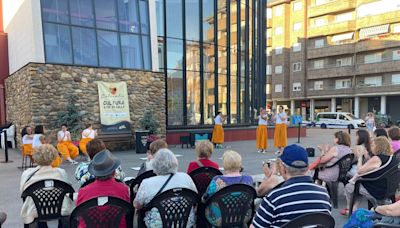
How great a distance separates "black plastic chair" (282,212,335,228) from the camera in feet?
7.06

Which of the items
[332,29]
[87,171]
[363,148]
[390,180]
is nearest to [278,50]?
[332,29]

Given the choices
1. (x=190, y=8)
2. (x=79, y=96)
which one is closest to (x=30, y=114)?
(x=79, y=96)

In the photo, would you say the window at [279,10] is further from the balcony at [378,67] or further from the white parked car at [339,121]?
the white parked car at [339,121]

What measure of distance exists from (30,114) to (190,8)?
10.2 metres

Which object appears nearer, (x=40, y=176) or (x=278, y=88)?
(x=40, y=176)

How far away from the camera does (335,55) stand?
4066cm

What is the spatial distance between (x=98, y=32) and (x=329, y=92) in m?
35.3

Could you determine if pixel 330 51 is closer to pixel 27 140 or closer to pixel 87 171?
pixel 27 140

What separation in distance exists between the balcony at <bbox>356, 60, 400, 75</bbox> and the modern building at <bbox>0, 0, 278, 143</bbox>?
23.1 meters

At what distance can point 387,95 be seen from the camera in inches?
1437

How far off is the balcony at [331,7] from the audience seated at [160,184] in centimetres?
4264

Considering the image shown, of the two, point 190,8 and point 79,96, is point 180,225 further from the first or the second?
point 190,8

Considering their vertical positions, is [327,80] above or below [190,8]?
below

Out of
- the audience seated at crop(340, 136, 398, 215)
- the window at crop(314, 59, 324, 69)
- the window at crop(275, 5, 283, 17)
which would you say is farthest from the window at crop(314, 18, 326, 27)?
the audience seated at crop(340, 136, 398, 215)
